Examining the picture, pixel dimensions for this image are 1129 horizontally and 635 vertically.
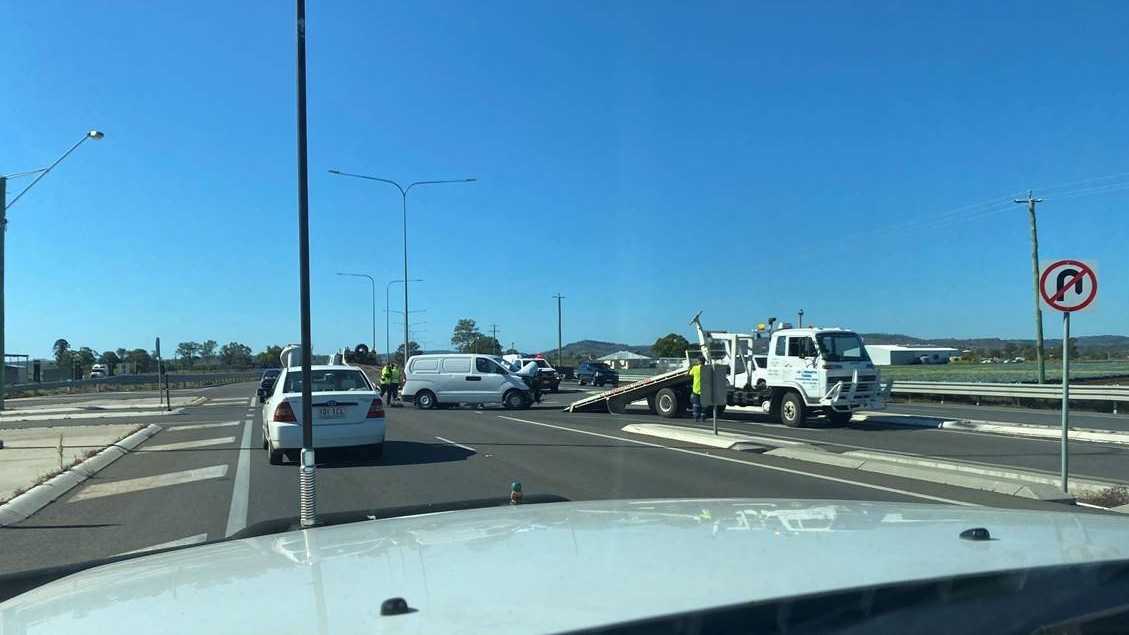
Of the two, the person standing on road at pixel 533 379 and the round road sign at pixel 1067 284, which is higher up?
the round road sign at pixel 1067 284

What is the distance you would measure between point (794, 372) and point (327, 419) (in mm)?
13596

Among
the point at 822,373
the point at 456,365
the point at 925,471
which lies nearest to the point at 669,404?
the point at 822,373

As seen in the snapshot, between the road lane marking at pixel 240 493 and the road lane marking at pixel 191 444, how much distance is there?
87 cm

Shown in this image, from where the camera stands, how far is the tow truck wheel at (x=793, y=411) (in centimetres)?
2239

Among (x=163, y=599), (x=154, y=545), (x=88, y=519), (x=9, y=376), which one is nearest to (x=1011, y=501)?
(x=154, y=545)

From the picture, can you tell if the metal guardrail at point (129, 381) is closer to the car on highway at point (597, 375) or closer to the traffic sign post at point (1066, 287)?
the car on highway at point (597, 375)

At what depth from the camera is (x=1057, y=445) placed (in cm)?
1705

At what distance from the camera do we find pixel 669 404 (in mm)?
26516

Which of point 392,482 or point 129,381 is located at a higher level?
point 392,482

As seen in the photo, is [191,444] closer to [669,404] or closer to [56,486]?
[56,486]

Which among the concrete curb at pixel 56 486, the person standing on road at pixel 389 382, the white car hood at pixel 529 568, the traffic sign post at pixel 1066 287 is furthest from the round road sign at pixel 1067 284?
the person standing on road at pixel 389 382

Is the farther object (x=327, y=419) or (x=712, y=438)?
(x=712, y=438)

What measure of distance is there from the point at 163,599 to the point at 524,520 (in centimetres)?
170

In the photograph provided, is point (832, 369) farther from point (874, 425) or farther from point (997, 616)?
point (997, 616)
